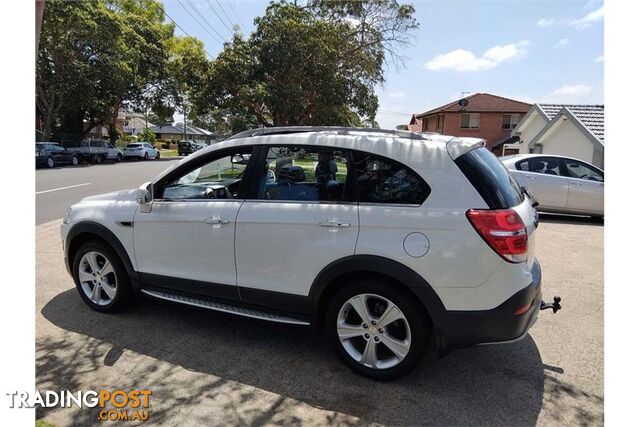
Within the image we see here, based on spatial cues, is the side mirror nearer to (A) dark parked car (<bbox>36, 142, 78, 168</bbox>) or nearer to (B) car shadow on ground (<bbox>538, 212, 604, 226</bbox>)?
(B) car shadow on ground (<bbox>538, 212, 604, 226</bbox>)

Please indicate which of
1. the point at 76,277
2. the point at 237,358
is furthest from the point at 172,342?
the point at 76,277

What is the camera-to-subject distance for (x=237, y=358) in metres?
3.62

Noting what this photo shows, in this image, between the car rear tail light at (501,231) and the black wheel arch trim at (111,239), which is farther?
the black wheel arch trim at (111,239)

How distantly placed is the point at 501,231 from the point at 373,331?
1.11 m

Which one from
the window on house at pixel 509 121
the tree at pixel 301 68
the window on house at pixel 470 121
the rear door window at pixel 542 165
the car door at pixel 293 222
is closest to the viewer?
the car door at pixel 293 222

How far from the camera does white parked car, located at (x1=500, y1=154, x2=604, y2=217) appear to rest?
9.85m

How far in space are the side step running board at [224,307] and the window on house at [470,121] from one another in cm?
3979

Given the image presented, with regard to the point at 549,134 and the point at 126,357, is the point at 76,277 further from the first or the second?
the point at 549,134

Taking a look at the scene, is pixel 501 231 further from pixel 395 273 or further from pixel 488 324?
pixel 395 273

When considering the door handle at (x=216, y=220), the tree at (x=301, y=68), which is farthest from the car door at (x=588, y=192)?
the tree at (x=301, y=68)

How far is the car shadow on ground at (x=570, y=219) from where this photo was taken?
998 centimetres

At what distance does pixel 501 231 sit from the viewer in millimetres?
2924

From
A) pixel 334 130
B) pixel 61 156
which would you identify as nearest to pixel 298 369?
pixel 334 130

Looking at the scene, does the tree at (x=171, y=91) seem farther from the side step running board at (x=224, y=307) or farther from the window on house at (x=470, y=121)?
the side step running board at (x=224, y=307)
